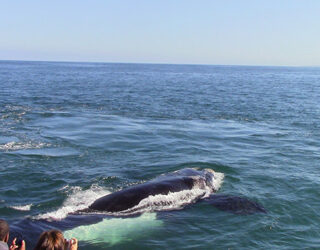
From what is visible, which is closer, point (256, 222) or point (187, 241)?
point (187, 241)

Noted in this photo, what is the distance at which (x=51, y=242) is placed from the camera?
18.7ft

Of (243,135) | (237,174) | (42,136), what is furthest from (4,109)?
(237,174)

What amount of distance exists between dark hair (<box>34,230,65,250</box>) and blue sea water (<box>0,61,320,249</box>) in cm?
436

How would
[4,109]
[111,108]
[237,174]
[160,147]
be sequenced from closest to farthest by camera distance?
1. [237,174]
2. [160,147]
3. [4,109]
4. [111,108]

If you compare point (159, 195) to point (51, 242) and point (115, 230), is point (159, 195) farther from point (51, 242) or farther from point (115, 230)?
point (51, 242)

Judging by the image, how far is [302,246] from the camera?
10984 millimetres

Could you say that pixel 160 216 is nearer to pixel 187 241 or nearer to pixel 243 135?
pixel 187 241

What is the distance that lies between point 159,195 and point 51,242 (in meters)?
7.59

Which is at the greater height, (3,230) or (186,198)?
(3,230)

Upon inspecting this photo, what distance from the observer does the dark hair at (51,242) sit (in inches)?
223

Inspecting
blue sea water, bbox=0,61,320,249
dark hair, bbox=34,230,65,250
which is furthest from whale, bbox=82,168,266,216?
dark hair, bbox=34,230,65,250

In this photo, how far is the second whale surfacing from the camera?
12266 mm

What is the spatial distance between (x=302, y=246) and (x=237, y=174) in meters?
6.57

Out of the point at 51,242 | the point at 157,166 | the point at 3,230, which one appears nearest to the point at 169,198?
the point at 157,166
